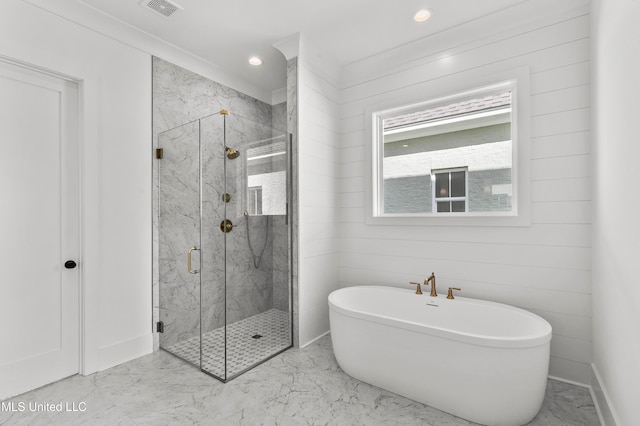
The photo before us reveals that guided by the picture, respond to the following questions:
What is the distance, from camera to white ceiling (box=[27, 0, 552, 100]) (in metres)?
2.24

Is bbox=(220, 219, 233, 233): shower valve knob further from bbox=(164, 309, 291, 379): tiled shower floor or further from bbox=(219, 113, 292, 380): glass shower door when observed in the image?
bbox=(164, 309, 291, 379): tiled shower floor

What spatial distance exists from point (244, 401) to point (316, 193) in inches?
70.2

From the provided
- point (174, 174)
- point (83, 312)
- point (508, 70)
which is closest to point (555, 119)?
point (508, 70)

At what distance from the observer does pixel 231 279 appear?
240cm

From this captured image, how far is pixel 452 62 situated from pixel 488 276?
1.82 meters

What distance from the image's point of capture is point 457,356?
174cm

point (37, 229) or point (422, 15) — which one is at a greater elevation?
point (422, 15)

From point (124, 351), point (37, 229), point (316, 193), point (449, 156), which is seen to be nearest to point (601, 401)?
point (449, 156)

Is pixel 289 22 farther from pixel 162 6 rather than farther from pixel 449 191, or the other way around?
pixel 449 191

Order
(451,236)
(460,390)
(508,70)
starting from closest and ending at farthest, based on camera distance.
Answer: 1. (460,390)
2. (508,70)
3. (451,236)

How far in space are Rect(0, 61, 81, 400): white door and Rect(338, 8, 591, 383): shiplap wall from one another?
193 centimetres

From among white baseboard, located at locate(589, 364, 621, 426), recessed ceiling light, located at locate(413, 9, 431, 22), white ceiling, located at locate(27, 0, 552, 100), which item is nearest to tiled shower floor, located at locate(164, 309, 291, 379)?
white baseboard, located at locate(589, 364, 621, 426)

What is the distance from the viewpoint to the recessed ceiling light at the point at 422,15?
2301mm

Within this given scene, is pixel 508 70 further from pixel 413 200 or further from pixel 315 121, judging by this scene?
pixel 315 121
